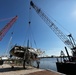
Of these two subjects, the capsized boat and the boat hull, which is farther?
the boat hull

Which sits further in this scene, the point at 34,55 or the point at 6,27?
the point at 6,27

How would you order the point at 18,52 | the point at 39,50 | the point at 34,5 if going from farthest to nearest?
the point at 34,5, the point at 39,50, the point at 18,52

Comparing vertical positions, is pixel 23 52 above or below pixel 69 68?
above

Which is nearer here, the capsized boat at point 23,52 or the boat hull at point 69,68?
the capsized boat at point 23,52

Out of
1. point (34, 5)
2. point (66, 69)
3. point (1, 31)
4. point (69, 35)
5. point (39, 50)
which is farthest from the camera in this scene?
point (69, 35)

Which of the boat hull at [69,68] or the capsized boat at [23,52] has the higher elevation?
the capsized boat at [23,52]

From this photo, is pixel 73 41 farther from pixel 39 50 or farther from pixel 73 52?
pixel 39 50

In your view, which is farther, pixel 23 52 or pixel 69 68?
pixel 69 68

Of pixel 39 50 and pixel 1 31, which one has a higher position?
pixel 1 31

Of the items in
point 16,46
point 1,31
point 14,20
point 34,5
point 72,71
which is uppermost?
point 34,5

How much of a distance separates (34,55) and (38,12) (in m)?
39.8

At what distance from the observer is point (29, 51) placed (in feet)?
105

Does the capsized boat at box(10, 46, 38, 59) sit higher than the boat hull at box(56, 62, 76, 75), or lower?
higher

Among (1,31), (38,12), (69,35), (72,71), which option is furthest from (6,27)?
(72,71)
